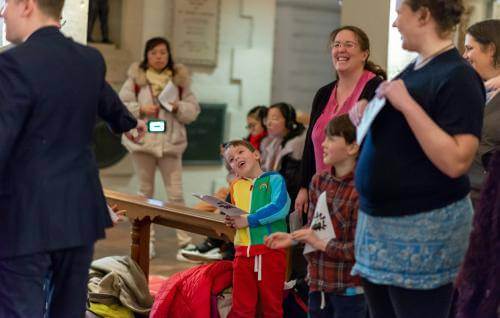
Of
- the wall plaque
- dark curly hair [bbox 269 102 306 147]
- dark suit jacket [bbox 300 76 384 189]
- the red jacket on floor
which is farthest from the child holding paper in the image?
the wall plaque

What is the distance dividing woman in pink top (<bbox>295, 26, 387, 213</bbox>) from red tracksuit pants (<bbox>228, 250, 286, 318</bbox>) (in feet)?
1.07

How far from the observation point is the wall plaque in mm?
10164

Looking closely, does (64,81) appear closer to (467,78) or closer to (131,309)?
(467,78)

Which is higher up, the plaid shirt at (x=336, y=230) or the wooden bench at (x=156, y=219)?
the plaid shirt at (x=336, y=230)

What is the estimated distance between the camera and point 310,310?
3934mm

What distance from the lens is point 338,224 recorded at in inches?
146

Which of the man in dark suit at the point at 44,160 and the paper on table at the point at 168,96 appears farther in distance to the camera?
the paper on table at the point at 168,96

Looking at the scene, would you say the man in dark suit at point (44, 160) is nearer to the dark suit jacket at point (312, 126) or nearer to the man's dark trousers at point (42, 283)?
the man's dark trousers at point (42, 283)

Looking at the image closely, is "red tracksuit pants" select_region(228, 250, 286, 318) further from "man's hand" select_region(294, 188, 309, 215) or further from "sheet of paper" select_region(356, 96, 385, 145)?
"sheet of paper" select_region(356, 96, 385, 145)

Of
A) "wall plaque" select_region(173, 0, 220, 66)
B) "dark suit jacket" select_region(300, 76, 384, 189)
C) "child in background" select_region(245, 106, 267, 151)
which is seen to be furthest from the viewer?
"wall plaque" select_region(173, 0, 220, 66)

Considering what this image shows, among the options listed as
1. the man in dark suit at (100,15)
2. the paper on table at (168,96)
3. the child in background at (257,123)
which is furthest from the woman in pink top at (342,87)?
A: the man in dark suit at (100,15)

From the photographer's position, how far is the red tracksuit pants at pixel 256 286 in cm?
471

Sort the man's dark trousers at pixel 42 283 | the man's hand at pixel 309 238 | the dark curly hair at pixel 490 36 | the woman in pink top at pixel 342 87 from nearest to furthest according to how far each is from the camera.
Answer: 1. the man's dark trousers at pixel 42 283
2. the man's hand at pixel 309 238
3. the dark curly hair at pixel 490 36
4. the woman in pink top at pixel 342 87

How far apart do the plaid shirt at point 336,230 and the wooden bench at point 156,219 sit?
1.33 m
